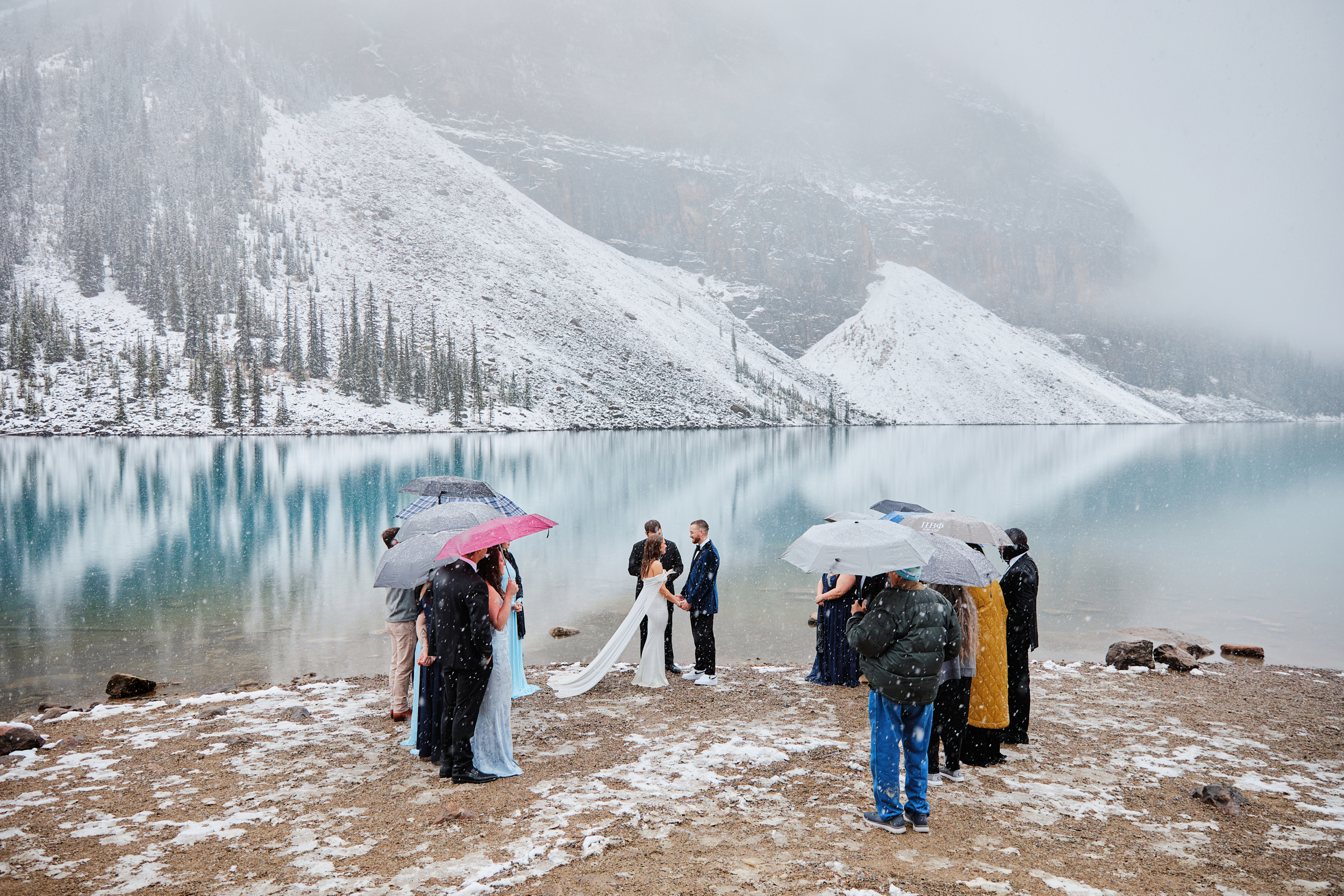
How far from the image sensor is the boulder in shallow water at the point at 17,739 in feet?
24.0

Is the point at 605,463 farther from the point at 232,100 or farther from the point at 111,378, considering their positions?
the point at 232,100

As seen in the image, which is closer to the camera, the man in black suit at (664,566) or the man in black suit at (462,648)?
the man in black suit at (462,648)

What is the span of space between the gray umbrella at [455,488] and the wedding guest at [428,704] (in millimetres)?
2125

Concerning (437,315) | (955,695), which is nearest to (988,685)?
(955,695)

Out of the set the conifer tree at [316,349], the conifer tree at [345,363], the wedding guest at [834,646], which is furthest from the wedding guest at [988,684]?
the conifer tree at [316,349]

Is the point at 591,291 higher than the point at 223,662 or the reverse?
higher

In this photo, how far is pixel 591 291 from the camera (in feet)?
437

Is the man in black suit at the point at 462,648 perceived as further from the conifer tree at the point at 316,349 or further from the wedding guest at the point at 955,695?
the conifer tree at the point at 316,349

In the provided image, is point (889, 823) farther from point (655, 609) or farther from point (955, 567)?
point (655, 609)

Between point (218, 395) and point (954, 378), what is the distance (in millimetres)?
152226

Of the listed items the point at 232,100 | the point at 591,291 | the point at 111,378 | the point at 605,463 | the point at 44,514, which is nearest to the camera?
the point at 44,514

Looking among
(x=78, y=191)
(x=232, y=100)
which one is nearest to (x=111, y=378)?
(x=78, y=191)

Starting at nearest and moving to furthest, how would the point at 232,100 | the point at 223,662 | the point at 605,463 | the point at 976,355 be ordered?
the point at 223,662 < the point at 605,463 < the point at 232,100 < the point at 976,355

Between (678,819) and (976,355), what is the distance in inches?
7715
